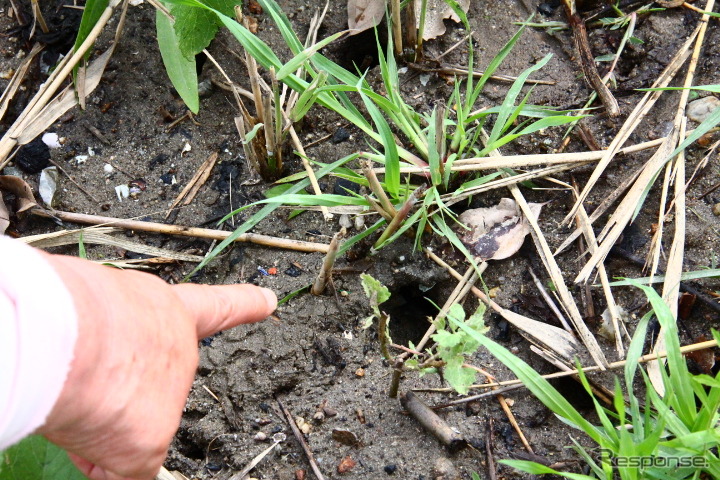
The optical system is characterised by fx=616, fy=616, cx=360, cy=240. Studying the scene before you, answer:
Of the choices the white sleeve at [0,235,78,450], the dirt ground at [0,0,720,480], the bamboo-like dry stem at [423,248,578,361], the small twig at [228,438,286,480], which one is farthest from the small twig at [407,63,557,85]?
the white sleeve at [0,235,78,450]

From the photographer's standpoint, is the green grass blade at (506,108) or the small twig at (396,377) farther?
the green grass blade at (506,108)

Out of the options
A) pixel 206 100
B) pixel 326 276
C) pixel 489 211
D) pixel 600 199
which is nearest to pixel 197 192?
pixel 206 100

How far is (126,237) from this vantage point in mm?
1918

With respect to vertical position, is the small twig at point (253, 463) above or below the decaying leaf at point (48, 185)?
below

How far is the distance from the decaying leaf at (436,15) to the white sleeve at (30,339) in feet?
5.22

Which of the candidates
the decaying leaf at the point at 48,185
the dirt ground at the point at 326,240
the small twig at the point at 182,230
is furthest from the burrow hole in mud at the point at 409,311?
the decaying leaf at the point at 48,185

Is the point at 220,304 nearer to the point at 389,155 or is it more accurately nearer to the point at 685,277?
the point at 389,155

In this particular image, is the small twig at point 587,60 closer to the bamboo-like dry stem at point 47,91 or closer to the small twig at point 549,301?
the small twig at point 549,301

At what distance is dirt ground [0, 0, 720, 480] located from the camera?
1.63m

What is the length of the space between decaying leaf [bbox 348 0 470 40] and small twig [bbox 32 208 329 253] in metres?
0.76

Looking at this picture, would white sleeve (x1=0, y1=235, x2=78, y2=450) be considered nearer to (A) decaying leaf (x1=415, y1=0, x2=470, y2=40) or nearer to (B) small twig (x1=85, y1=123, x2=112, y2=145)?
(B) small twig (x1=85, y1=123, x2=112, y2=145)

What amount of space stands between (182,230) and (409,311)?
2.47ft

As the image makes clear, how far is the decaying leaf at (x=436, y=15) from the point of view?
2.12 m

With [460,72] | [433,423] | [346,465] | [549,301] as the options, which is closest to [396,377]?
[433,423]
